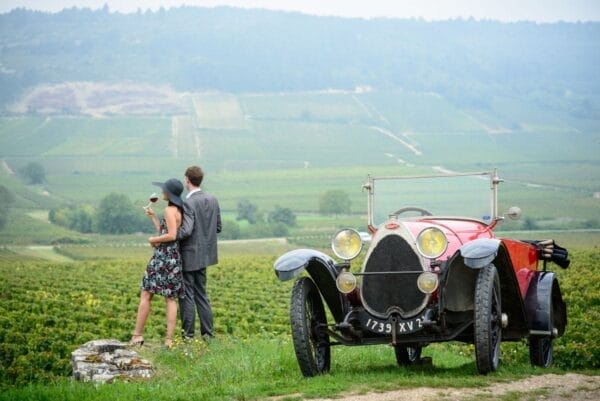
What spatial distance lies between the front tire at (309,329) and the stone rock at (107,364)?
1515 millimetres

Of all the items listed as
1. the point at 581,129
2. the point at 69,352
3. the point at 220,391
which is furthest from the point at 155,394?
the point at 581,129

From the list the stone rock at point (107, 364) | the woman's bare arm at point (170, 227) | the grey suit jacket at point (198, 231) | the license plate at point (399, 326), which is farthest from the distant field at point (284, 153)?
the license plate at point (399, 326)

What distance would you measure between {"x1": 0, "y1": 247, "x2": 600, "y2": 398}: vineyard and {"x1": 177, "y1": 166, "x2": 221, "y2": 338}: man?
498mm

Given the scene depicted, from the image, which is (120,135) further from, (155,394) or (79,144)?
(155,394)

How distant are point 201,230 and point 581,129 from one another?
622 feet

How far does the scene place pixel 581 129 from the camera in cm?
19350

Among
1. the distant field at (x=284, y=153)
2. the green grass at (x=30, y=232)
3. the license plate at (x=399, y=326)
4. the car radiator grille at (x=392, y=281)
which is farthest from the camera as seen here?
the distant field at (x=284, y=153)

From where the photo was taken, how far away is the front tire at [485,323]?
352 inches

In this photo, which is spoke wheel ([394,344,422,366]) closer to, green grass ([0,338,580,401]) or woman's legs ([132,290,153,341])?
green grass ([0,338,580,401])

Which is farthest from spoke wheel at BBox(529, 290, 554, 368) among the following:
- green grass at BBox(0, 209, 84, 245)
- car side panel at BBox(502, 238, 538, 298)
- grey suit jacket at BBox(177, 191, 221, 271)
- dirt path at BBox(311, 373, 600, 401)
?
green grass at BBox(0, 209, 84, 245)

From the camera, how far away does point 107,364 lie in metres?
9.83

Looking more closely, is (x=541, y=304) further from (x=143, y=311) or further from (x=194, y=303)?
(x=143, y=311)

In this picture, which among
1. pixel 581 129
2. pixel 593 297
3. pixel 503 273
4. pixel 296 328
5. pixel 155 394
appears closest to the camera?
pixel 155 394

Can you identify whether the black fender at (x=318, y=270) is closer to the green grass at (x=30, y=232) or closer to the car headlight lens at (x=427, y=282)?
the car headlight lens at (x=427, y=282)
